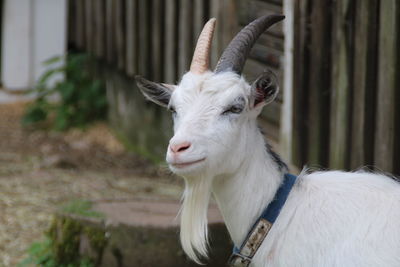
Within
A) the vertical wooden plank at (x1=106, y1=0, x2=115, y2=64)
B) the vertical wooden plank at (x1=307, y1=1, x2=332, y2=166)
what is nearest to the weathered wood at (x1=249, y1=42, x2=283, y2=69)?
the vertical wooden plank at (x1=307, y1=1, x2=332, y2=166)

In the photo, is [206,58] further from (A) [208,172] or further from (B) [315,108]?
(B) [315,108]

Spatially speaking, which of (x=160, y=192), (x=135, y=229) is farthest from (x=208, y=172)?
(x=160, y=192)

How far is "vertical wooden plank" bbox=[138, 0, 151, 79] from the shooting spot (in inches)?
350

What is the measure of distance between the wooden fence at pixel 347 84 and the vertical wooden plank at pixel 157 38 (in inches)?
119

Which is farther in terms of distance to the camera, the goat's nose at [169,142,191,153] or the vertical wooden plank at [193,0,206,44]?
the vertical wooden plank at [193,0,206,44]

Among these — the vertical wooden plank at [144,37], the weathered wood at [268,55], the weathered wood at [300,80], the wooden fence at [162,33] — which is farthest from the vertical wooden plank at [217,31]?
the vertical wooden plank at [144,37]

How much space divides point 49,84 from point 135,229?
626 centimetres

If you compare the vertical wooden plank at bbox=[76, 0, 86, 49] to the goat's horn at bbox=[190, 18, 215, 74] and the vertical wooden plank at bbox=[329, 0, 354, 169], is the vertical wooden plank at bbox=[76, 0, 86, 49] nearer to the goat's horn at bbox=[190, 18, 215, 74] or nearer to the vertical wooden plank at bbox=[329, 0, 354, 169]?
the vertical wooden plank at bbox=[329, 0, 354, 169]

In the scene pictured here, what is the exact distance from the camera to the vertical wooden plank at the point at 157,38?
337 inches

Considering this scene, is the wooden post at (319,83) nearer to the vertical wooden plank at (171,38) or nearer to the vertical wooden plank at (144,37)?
the vertical wooden plank at (171,38)

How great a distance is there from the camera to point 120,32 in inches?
380

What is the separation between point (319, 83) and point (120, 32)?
14.9 feet

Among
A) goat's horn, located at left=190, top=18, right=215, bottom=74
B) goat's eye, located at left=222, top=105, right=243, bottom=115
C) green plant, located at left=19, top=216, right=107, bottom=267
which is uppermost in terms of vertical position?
goat's horn, located at left=190, top=18, right=215, bottom=74

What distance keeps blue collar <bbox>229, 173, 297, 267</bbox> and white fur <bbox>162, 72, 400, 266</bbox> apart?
0.03m
